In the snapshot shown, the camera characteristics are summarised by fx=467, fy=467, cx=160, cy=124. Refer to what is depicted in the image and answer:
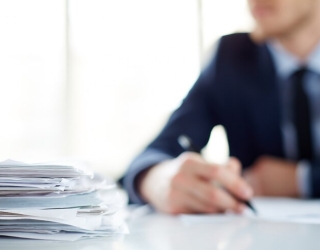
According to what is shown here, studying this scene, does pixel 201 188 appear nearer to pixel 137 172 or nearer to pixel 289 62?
pixel 137 172

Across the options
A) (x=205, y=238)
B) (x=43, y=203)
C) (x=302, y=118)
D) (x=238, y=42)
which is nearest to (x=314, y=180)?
(x=302, y=118)

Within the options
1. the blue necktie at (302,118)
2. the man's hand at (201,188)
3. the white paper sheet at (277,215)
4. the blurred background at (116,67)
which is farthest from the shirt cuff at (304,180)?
the blurred background at (116,67)

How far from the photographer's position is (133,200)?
3.64 ft

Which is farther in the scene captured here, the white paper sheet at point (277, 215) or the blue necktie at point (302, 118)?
the blue necktie at point (302, 118)

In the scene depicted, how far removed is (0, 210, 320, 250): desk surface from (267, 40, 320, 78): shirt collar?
77 cm

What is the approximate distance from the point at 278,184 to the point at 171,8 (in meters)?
2.77

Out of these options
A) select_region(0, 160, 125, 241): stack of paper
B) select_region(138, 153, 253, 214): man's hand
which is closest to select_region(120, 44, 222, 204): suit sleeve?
select_region(138, 153, 253, 214): man's hand

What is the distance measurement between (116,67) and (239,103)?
236 centimetres

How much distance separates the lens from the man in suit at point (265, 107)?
4.13 ft

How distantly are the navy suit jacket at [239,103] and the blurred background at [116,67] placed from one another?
81.5 inches

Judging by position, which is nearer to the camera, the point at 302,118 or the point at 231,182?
the point at 231,182

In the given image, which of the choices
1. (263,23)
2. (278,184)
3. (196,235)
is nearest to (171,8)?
(263,23)

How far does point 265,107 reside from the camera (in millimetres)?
1446

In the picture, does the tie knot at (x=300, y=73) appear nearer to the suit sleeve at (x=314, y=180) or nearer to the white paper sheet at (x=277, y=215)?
the suit sleeve at (x=314, y=180)
